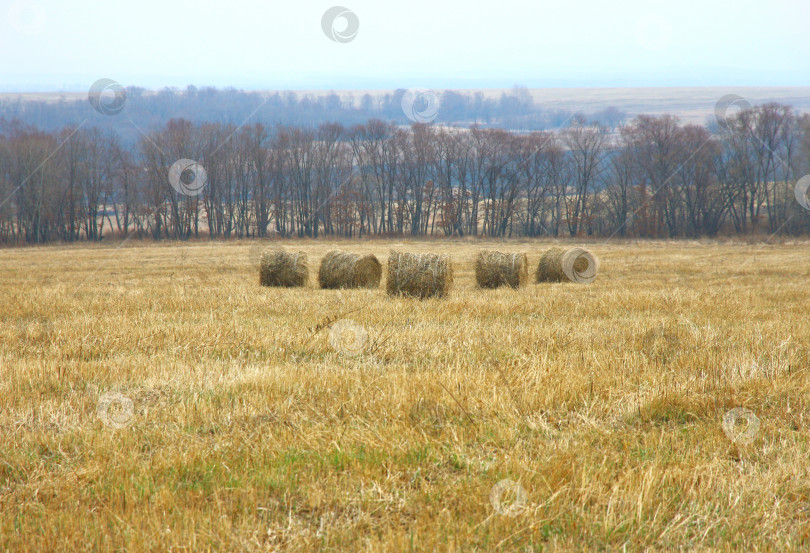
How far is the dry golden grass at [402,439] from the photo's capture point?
280cm

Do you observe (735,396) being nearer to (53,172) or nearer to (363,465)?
(363,465)

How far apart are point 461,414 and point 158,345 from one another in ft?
12.9

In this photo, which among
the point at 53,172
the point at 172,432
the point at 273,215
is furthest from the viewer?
the point at 273,215

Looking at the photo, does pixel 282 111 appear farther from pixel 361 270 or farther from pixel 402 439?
pixel 402 439

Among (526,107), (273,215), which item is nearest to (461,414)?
(273,215)

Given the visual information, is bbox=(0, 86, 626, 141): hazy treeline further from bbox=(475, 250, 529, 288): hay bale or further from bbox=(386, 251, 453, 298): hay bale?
bbox=(386, 251, 453, 298): hay bale

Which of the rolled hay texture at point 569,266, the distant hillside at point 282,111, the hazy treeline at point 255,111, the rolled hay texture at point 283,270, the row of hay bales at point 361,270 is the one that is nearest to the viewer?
the row of hay bales at point 361,270

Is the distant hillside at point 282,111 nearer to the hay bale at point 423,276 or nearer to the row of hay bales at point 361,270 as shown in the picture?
the row of hay bales at point 361,270

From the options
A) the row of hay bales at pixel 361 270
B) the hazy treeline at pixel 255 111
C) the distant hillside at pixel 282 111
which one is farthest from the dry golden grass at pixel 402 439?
the distant hillside at pixel 282 111

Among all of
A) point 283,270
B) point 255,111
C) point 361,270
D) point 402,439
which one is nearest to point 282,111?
point 255,111

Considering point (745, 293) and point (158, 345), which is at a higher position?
point (158, 345)

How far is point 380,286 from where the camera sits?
15.1m

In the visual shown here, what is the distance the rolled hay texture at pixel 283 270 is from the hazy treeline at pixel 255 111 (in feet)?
440

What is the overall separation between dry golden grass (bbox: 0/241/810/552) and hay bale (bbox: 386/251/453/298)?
4451 millimetres
